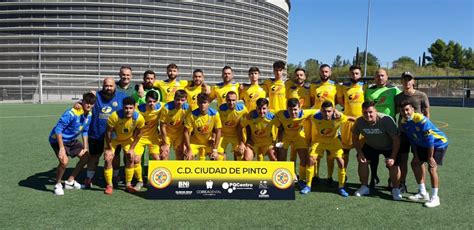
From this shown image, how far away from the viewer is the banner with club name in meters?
4.62

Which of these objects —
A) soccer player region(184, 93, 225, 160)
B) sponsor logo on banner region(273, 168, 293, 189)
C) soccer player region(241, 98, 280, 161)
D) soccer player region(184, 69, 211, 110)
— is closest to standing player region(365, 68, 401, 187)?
sponsor logo on banner region(273, 168, 293, 189)

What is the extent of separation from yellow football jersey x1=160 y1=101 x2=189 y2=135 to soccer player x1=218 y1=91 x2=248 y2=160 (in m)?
0.60

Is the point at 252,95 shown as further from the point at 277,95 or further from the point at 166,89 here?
the point at 166,89

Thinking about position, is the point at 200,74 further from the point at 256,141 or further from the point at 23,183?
the point at 23,183

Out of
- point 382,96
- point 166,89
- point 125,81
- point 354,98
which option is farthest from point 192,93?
point 382,96

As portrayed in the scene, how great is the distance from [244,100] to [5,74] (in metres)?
55.2

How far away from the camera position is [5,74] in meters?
50.7

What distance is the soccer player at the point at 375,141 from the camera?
4.79 meters

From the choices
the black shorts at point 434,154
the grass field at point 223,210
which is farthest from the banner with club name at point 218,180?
the black shorts at point 434,154

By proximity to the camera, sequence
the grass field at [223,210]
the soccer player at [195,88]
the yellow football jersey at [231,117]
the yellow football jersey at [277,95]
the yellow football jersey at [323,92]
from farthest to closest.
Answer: the yellow football jersey at [277,95] < the soccer player at [195,88] < the yellow football jersey at [323,92] < the yellow football jersey at [231,117] < the grass field at [223,210]

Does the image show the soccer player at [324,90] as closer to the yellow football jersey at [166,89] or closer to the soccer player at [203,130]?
the soccer player at [203,130]

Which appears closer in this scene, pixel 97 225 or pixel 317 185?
pixel 97 225

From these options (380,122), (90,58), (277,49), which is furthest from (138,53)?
(380,122)

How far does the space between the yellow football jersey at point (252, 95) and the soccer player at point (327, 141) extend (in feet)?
4.21
